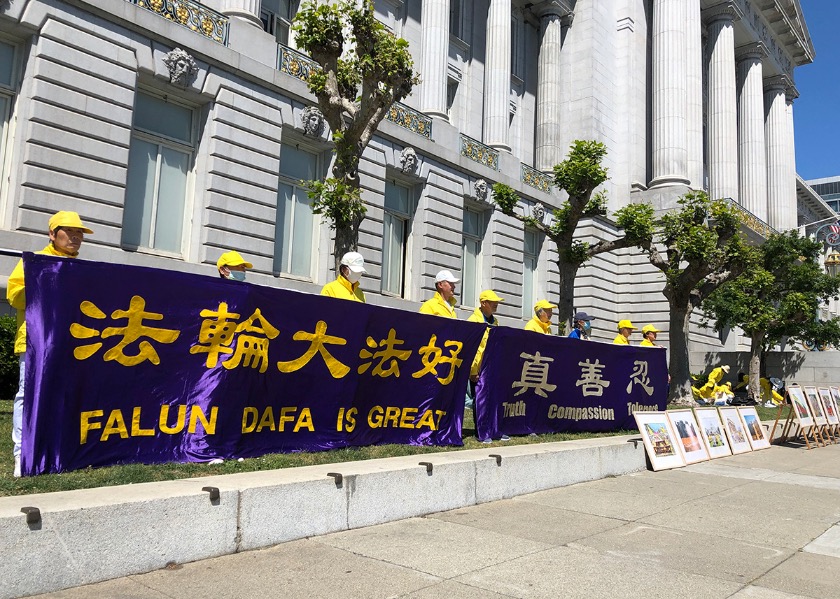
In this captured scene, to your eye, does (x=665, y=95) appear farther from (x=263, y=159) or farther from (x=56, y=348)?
(x=56, y=348)

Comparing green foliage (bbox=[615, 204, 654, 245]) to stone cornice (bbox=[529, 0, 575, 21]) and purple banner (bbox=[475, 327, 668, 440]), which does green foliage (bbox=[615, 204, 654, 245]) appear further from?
stone cornice (bbox=[529, 0, 575, 21])

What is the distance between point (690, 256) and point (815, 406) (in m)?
6.78

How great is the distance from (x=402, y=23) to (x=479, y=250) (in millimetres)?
8555

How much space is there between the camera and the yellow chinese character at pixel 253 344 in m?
5.80

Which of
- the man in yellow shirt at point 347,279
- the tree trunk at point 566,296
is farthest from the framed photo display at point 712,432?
the tree trunk at point 566,296

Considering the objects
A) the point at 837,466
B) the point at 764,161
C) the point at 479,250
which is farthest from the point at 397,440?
the point at 764,161

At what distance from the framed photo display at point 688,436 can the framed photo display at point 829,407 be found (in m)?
4.92

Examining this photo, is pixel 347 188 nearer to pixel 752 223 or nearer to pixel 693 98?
pixel 693 98

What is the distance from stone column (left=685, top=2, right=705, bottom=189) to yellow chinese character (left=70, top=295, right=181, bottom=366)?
110ft

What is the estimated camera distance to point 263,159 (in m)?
17.6

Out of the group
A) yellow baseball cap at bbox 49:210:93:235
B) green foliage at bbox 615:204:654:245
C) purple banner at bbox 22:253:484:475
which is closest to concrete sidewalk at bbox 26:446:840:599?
purple banner at bbox 22:253:484:475

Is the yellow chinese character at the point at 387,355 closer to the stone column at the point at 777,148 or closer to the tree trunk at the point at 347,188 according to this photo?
the tree trunk at the point at 347,188

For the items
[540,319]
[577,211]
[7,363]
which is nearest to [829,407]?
[577,211]

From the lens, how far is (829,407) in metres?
14.4
